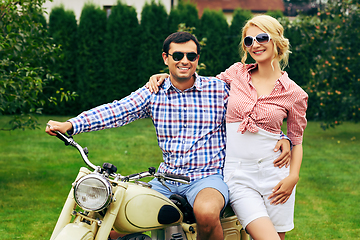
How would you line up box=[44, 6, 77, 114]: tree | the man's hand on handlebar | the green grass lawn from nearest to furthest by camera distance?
the man's hand on handlebar → the green grass lawn → box=[44, 6, 77, 114]: tree

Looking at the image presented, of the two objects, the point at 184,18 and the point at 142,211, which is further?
the point at 184,18

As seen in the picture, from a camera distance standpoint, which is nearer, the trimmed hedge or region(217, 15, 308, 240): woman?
region(217, 15, 308, 240): woman

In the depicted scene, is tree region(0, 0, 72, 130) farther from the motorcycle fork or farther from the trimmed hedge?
the trimmed hedge

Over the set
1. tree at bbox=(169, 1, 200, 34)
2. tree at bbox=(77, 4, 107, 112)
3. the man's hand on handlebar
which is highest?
tree at bbox=(169, 1, 200, 34)

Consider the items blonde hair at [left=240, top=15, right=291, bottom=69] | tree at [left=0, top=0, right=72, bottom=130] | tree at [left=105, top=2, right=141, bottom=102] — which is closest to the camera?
blonde hair at [left=240, top=15, right=291, bottom=69]

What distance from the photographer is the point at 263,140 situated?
8.55 feet

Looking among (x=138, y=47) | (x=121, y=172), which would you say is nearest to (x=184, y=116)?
(x=121, y=172)

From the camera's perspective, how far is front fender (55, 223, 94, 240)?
2021mm

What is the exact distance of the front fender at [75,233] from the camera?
2021mm

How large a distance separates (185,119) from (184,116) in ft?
0.07

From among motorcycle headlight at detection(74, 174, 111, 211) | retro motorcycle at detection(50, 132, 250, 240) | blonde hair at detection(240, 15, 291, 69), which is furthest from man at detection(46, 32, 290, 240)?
motorcycle headlight at detection(74, 174, 111, 211)

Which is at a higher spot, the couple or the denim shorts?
the couple

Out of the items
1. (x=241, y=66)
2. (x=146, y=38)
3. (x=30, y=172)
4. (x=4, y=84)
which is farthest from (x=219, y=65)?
(x=241, y=66)

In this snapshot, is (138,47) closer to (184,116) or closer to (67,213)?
(184,116)
